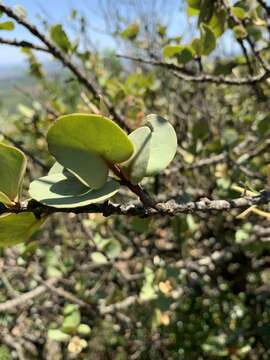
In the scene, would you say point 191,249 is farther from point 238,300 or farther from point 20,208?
point 20,208

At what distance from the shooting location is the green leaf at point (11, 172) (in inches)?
15.7

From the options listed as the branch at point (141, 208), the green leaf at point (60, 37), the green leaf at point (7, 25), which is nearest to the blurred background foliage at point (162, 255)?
the green leaf at point (60, 37)

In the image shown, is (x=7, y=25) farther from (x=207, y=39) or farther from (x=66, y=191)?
(x=66, y=191)

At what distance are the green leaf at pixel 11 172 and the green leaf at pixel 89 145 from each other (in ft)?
0.13

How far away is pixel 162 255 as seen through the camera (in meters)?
1.64

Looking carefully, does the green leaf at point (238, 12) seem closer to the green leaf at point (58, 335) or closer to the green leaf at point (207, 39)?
the green leaf at point (207, 39)

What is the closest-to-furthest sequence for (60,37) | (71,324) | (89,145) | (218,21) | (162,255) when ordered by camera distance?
(89,145) < (218,21) < (60,37) < (71,324) < (162,255)

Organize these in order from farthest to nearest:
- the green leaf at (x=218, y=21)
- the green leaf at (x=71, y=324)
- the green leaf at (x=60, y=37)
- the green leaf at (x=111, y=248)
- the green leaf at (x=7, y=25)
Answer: the green leaf at (x=111, y=248)
the green leaf at (x=71, y=324)
the green leaf at (x=60, y=37)
the green leaf at (x=218, y=21)
the green leaf at (x=7, y=25)

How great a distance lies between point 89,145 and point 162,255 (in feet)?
4.26

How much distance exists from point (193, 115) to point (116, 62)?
1642 mm

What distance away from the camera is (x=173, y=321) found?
1853mm

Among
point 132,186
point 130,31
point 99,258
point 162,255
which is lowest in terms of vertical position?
point 162,255

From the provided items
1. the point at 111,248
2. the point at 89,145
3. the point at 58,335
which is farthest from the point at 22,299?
the point at 89,145

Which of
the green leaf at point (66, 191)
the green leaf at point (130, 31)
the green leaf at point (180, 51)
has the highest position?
the green leaf at point (66, 191)
